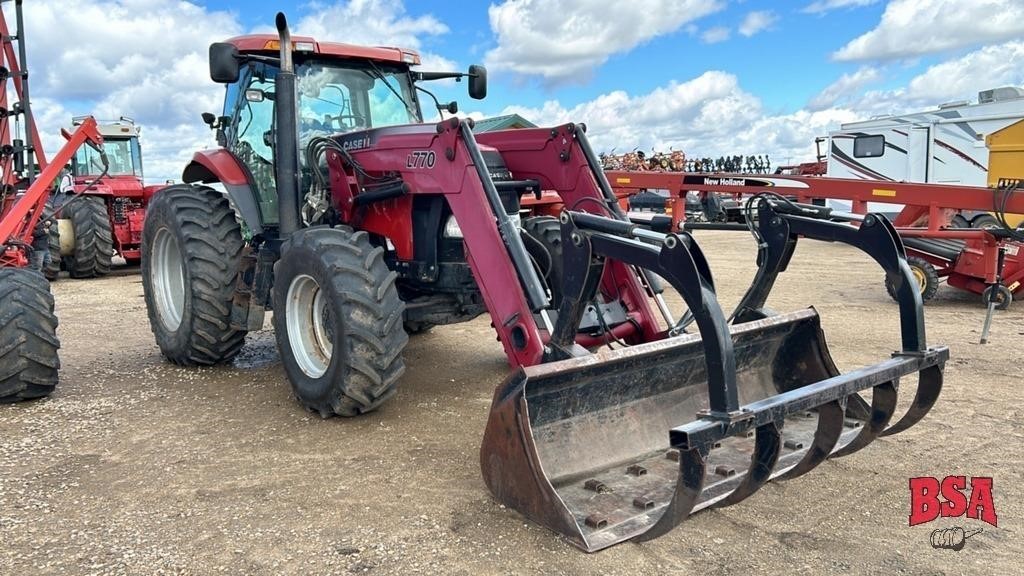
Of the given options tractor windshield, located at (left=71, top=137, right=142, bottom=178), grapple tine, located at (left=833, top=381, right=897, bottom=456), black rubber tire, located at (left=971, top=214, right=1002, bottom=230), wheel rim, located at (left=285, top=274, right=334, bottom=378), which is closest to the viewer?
grapple tine, located at (left=833, top=381, right=897, bottom=456)

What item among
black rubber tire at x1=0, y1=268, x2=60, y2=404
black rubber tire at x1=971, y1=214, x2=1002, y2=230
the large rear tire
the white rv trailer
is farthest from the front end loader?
the white rv trailer

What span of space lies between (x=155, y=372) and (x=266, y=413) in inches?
61.5

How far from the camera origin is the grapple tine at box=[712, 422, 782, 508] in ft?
9.04

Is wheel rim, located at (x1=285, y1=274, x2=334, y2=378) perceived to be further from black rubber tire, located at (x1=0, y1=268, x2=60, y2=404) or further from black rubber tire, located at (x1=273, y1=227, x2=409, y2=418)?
black rubber tire, located at (x1=0, y1=268, x2=60, y2=404)

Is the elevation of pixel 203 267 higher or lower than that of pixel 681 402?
higher

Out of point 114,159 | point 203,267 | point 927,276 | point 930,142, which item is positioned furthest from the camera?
point 930,142

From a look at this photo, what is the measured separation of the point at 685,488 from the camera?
2676 mm

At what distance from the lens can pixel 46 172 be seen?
6562mm

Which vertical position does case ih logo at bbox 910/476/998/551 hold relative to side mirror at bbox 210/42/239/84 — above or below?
below

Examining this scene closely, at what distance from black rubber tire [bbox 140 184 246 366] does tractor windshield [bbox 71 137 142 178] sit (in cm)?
874

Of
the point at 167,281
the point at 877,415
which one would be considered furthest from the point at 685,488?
the point at 167,281

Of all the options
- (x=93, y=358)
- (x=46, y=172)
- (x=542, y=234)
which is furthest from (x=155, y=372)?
(x=542, y=234)

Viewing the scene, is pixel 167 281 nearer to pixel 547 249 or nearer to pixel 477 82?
pixel 477 82

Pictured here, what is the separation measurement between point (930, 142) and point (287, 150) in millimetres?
14623
